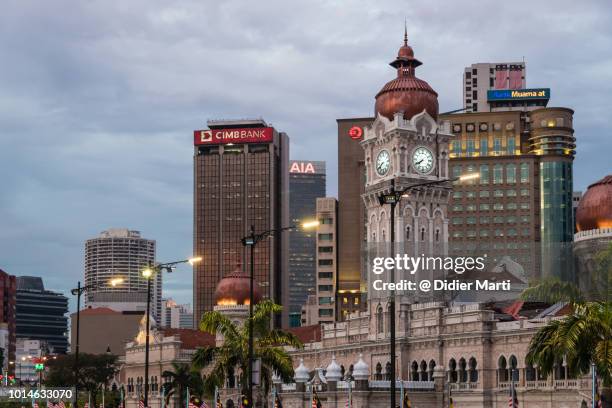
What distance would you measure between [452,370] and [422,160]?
2820 centimetres

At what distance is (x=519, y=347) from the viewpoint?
92.1 metres

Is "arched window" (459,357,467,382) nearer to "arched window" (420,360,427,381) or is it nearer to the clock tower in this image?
"arched window" (420,360,427,381)

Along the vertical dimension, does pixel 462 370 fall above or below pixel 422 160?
below

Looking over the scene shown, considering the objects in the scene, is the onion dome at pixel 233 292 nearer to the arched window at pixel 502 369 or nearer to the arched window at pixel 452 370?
the arched window at pixel 452 370

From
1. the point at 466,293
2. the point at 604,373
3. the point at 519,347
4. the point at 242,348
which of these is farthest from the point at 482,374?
the point at 604,373

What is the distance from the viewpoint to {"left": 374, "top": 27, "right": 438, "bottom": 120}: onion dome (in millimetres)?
122250

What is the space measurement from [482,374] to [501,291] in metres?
22.8

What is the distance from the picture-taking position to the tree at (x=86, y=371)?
172 m

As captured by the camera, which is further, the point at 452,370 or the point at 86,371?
the point at 86,371

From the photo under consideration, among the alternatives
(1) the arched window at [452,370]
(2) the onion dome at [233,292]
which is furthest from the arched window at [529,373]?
(2) the onion dome at [233,292]

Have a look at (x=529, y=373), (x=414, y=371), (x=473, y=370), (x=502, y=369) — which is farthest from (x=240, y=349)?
(x=414, y=371)

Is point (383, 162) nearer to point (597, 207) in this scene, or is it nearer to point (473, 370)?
point (597, 207)

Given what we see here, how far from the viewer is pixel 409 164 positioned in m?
121

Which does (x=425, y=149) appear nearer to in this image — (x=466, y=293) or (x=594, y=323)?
(x=466, y=293)
